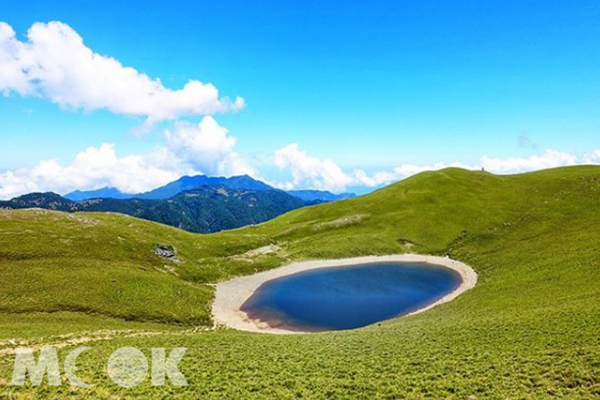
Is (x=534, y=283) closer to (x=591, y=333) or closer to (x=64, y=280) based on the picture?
(x=591, y=333)

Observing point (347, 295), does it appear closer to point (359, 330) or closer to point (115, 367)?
point (359, 330)

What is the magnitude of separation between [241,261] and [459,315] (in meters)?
59.3

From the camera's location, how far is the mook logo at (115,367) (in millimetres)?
23172

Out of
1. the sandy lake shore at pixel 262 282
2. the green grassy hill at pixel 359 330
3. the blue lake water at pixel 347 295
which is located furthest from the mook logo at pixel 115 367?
the blue lake water at pixel 347 295

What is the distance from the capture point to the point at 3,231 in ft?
210

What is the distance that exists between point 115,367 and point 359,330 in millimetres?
29674

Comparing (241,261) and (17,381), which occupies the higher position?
(241,261)

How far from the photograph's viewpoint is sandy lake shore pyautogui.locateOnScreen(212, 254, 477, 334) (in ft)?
181

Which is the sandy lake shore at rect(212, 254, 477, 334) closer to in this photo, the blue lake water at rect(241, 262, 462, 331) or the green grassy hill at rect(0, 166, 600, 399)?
the blue lake water at rect(241, 262, 462, 331)

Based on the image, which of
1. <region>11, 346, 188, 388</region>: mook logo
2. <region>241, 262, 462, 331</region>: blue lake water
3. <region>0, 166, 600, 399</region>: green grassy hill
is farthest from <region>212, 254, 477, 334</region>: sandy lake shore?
<region>11, 346, 188, 388</region>: mook logo

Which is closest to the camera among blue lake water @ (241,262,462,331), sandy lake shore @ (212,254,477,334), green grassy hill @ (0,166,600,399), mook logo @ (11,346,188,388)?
mook logo @ (11,346,188,388)

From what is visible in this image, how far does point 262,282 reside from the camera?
79000 mm

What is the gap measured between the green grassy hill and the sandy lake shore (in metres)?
3.14

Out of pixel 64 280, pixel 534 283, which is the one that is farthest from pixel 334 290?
pixel 64 280
